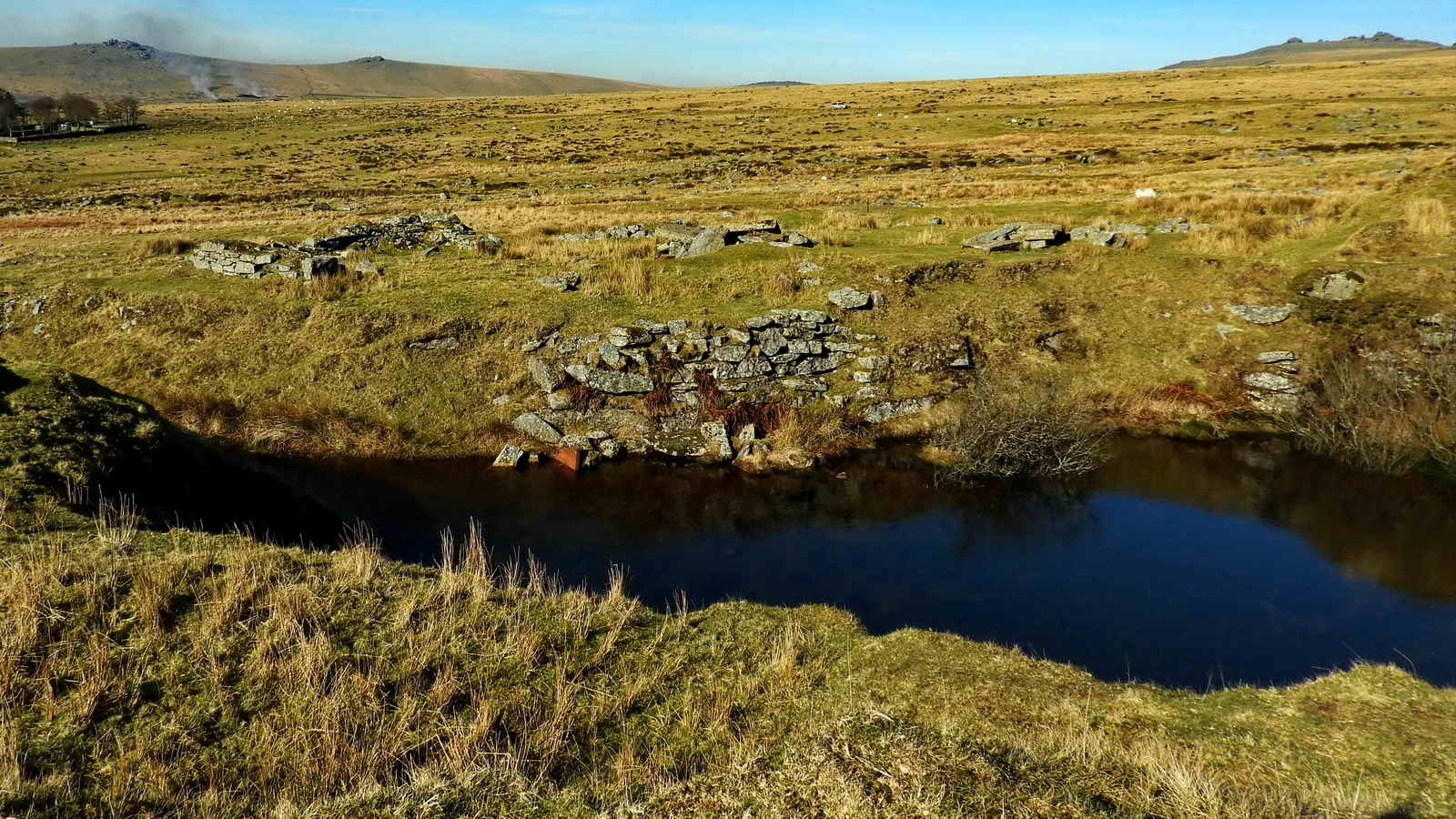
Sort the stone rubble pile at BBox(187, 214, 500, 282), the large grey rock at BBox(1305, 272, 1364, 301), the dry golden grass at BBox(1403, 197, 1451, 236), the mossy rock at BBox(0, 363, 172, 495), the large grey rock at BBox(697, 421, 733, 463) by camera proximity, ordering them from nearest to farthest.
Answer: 1. the mossy rock at BBox(0, 363, 172, 495)
2. the large grey rock at BBox(697, 421, 733, 463)
3. the large grey rock at BBox(1305, 272, 1364, 301)
4. the dry golden grass at BBox(1403, 197, 1451, 236)
5. the stone rubble pile at BBox(187, 214, 500, 282)

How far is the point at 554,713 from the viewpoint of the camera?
7.77m

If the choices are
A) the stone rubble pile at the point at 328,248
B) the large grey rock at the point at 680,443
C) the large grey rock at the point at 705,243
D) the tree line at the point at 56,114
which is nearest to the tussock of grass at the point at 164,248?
the stone rubble pile at the point at 328,248

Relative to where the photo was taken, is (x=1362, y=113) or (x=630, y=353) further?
(x=1362, y=113)

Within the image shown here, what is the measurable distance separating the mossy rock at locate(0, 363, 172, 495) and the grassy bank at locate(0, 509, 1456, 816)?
1.97m

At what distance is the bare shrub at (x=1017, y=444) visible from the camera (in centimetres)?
1930

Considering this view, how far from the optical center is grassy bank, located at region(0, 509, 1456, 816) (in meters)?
6.12

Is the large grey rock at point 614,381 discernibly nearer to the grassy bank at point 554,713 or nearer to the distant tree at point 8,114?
the grassy bank at point 554,713

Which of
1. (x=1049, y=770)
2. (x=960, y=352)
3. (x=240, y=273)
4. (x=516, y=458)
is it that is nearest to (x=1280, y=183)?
(x=960, y=352)

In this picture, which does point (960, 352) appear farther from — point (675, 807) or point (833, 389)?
point (675, 807)

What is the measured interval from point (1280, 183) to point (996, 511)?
1408 inches

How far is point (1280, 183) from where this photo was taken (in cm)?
4056

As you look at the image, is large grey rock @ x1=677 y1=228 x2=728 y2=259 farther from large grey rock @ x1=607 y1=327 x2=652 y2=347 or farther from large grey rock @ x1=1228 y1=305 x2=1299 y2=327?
large grey rock @ x1=1228 y1=305 x2=1299 y2=327

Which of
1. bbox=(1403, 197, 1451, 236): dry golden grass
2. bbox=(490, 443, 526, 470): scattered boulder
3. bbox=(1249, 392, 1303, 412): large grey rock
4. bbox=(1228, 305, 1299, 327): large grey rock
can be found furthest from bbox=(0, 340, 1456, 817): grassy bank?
bbox=(1403, 197, 1451, 236): dry golden grass

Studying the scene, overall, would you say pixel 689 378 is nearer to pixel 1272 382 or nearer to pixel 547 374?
pixel 547 374
